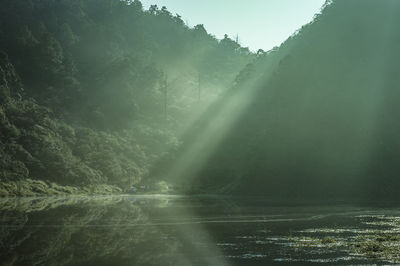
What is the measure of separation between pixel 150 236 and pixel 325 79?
391ft

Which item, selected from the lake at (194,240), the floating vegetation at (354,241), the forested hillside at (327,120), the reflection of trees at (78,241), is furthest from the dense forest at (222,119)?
the floating vegetation at (354,241)

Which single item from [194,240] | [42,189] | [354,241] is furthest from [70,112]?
[354,241]

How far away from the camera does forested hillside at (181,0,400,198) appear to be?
10856cm

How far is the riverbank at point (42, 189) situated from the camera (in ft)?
264

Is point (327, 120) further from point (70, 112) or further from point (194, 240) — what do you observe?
point (194, 240)

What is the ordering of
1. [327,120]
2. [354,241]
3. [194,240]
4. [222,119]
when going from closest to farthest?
1. [354,241]
2. [194,240]
3. [327,120]
4. [222,119]

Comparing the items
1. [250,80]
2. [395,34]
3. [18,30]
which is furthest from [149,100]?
[395,34]

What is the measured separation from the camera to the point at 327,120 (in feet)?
413

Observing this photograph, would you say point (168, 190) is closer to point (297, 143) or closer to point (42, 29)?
point (297, 143)

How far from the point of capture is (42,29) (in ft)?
582

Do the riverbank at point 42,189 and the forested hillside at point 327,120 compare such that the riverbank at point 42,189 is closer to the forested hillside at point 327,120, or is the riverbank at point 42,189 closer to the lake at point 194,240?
the forested hillside at point 327,120

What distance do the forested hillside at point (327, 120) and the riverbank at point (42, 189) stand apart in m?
31.3

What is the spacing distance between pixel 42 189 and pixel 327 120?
266 feet

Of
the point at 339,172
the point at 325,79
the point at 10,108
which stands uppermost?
the point at 325,79
